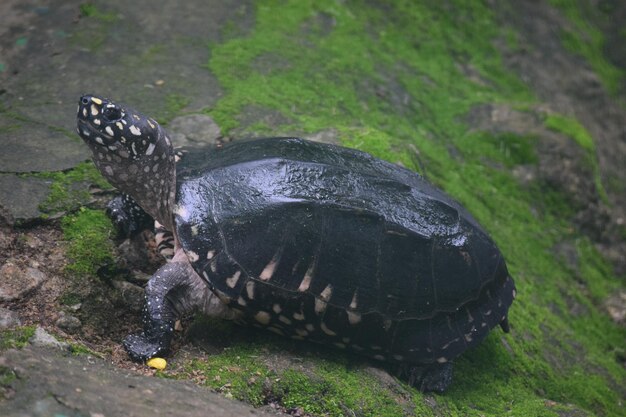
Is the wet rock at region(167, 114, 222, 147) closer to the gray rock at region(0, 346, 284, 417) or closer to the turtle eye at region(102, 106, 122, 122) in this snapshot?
the turtle eye at region(102, 106, 122, 122)

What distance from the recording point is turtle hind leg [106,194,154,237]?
5.28m

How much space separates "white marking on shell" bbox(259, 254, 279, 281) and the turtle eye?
4.71ft

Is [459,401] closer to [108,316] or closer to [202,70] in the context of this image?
[108,316]

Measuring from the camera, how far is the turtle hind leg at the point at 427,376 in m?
5.06

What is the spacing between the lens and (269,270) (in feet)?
15.2

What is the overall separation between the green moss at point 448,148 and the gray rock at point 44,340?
85cm

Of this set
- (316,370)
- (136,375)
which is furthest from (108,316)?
(316,370)

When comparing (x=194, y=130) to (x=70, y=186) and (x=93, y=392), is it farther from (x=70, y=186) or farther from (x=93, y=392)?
(x=93, y=392)

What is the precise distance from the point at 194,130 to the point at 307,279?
8.32 ft

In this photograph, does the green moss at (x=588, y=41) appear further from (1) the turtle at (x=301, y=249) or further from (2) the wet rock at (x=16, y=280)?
(2) the wet rock at (x=16, y=280)

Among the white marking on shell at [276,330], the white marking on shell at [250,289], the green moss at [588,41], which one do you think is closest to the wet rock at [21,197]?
the white marking on shell at [250,289]

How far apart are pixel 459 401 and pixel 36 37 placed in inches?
234

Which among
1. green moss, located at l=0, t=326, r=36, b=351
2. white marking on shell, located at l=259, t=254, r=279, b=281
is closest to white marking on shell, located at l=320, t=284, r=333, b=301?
white marking on shell, located at l=259, t=254, r=279, b=281

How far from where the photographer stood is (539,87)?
35.2ft
